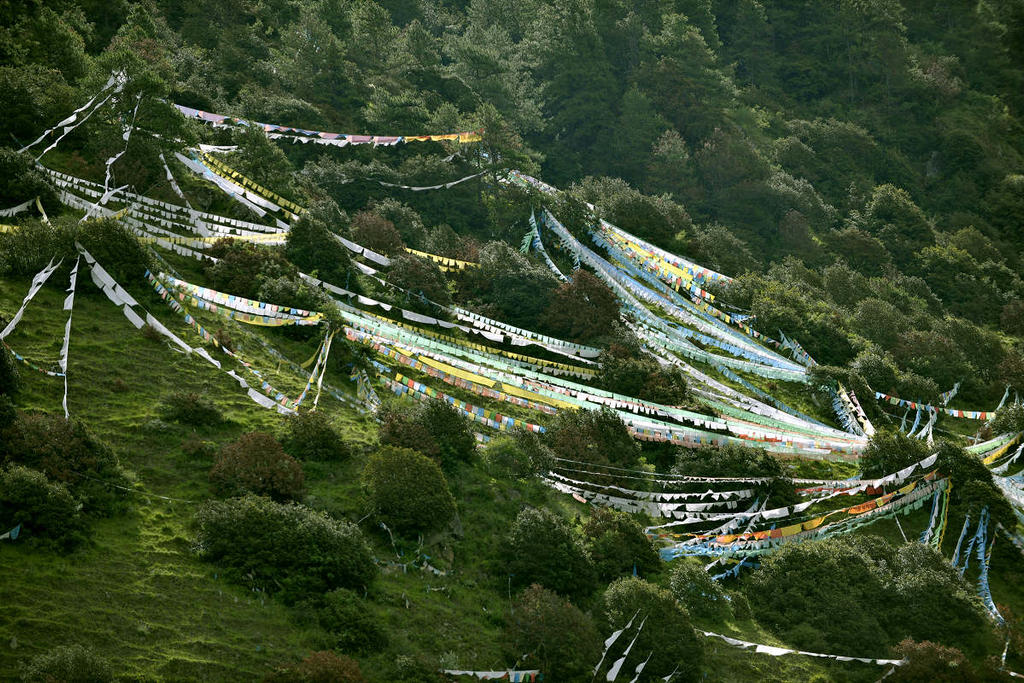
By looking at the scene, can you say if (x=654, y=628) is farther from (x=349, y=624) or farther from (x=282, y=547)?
(x=282, y=547)

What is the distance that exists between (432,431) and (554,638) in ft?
22.6

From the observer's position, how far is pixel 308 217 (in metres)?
33.4

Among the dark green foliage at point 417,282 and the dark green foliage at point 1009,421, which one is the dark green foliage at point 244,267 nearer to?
the dark green foliage at point 417,282

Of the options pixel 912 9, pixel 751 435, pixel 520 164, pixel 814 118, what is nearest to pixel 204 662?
pixel 751 435

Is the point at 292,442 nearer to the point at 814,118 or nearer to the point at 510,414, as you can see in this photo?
the point at 510,414

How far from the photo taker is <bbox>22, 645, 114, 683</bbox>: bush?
14.6 metres

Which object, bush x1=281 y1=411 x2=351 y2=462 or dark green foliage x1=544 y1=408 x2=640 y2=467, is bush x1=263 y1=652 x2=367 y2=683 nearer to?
bush x1=281 y1=411 x2=351 y2=462

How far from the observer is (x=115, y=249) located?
27.2 metres

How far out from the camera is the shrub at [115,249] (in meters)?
27.0

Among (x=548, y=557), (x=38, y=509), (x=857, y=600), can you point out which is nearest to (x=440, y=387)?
(x=548, y=557)

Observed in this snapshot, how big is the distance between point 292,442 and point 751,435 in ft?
42.1

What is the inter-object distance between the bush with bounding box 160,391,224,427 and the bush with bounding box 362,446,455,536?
349cm

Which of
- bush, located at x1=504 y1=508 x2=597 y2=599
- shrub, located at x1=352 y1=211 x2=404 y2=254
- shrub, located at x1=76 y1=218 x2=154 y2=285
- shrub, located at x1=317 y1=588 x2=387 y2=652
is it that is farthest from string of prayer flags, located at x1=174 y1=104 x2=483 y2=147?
shrub, located at x1=317 y1=588 x2=387 y2=652

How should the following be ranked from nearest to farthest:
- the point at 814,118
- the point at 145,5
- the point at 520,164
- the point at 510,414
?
the point at 510,414
the point at 520,164
the point at 145,5
the point at 814,118
